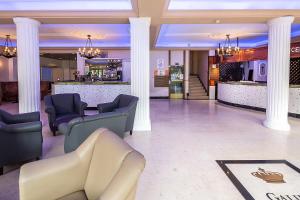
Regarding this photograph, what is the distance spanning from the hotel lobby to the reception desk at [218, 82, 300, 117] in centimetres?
4

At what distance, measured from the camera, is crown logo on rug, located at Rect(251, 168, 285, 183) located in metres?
3.17

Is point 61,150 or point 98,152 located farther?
point 61,150

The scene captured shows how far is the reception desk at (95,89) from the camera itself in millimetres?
9008

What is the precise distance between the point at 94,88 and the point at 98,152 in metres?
7.37

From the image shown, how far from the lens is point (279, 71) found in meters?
6.14

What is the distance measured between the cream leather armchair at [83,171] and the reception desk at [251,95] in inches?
304

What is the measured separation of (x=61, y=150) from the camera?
4426mm

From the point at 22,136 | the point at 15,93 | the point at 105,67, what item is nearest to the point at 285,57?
the point at 22,136

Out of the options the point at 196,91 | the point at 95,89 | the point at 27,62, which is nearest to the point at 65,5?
the point at 27,62

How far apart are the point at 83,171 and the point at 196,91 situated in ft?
43.8

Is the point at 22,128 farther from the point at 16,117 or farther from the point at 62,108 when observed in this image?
the point at 62,108

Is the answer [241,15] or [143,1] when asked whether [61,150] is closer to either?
[143,1]

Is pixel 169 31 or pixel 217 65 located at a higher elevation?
pixel 169 31

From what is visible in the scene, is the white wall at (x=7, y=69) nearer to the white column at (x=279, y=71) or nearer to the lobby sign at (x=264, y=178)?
the white column at (x=279, y=71)
